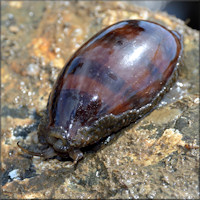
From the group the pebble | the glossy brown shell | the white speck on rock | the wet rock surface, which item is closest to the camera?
the wet rock surface

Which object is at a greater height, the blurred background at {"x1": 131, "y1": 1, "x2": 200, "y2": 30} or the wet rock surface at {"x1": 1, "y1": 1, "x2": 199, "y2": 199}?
the blurred background at {"x1": 131, "y1": 1, "x2": 200, "y2": 30}

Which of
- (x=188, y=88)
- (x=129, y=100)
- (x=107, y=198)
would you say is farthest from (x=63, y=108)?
(x=188, y=88)

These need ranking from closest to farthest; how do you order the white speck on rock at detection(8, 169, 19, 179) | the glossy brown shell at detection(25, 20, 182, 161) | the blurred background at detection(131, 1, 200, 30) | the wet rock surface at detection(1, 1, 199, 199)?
the wet rock surface at detection(1, 1, 199, 199) < the glossy brown shell at detection(25, 20, 182, 161) < the white speck on rock at detection(8, 169, 19, 179) < the blurred background at detection(131, 1, 200, 30)

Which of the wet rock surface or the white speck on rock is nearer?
the wet rock surface

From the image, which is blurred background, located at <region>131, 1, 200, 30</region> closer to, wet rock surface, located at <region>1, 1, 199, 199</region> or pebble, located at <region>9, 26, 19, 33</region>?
wet rock surface, located at <region>1, 1, 199, 199</region>

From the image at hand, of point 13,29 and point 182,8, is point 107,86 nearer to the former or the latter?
point 13,29

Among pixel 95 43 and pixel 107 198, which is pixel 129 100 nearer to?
pixel 95 43

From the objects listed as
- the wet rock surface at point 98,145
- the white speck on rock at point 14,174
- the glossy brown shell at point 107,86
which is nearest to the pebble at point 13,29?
the wet rock surface at point 98,145

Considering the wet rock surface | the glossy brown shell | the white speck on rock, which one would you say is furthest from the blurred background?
the white speck on rock
